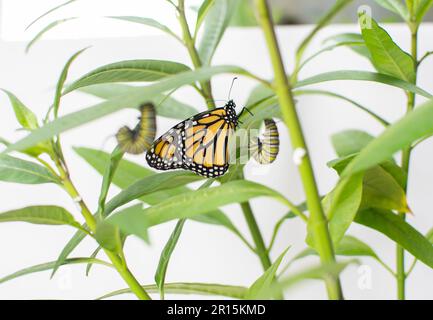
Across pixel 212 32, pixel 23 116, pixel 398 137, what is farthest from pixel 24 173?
pixel 398 137

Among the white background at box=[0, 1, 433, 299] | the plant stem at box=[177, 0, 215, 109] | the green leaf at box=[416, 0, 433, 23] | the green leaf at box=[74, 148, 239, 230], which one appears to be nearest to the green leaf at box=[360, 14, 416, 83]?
the green leaf at box=[416, 0, 433, 23]

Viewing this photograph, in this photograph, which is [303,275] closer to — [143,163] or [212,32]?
[212,32]

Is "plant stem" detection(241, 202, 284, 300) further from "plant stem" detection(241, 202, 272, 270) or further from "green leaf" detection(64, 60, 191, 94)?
"green leaf" detection(64, 60, 191, 94)

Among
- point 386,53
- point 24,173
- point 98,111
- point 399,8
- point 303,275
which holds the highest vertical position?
point 399,8

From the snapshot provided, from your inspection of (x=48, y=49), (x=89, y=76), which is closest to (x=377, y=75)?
(x=89, y=76)

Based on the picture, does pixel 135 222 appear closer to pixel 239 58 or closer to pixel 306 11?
pixel 239 58

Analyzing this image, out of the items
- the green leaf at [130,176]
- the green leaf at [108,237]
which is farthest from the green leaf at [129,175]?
the green leaf at [108,237]
